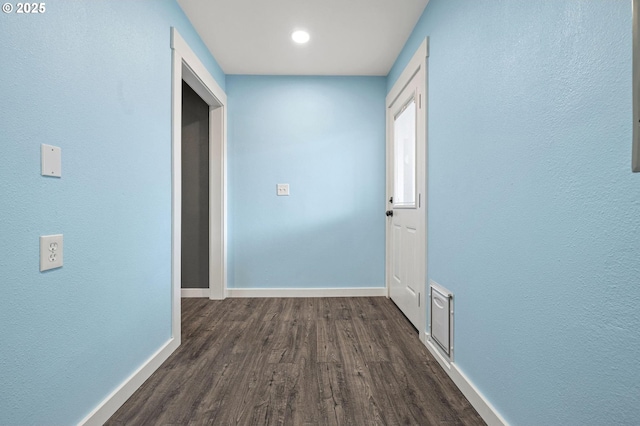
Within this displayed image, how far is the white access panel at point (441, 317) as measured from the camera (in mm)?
1704

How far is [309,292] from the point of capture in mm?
3252

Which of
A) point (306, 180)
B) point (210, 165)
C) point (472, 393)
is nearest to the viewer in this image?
point (472, 393)

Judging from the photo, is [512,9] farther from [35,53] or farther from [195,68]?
[195,68]

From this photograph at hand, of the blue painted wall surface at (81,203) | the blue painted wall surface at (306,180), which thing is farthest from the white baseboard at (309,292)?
the blue painted wall surface at (81,203)

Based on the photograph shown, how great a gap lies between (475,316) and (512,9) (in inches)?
50.2

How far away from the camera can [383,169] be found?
327 centimetres

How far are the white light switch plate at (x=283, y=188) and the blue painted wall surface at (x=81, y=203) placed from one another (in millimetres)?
1472

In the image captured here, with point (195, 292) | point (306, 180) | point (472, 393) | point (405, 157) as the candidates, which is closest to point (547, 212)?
point (472, 393)

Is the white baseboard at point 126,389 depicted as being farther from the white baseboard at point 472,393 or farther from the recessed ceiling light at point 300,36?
the recessed ceiling light at point 300,36

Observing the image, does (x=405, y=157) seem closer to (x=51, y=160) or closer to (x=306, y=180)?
(x=306, y=180)

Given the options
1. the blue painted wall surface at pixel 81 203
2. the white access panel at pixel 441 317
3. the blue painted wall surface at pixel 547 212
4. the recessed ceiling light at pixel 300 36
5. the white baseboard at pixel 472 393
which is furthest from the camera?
the recessed ceiling light at pixel 300 36

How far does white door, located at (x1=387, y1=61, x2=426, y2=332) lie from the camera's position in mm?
2178

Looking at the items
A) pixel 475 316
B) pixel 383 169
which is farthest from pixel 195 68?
pixel 475 316

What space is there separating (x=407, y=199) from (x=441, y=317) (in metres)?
1.09
